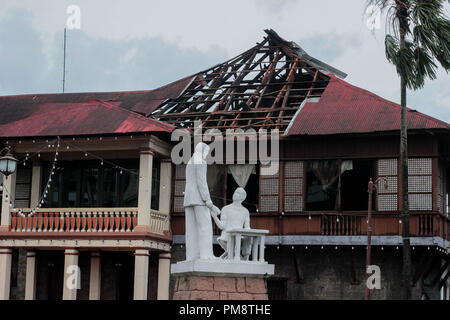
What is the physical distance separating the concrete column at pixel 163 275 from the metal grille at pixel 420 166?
7.78 meters

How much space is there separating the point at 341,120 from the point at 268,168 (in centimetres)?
263

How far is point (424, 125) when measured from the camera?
25.6m

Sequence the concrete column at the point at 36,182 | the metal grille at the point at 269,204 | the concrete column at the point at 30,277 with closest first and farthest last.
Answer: the metal grille at the point at 269,204 < the concrete column at the point at 30,277 < the concrete column at the point at 36,182

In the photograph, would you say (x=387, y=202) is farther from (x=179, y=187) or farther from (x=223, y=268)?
(x=223, y=268)

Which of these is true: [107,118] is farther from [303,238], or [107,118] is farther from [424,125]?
[424,125]

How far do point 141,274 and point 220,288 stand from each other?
9640 millimetres

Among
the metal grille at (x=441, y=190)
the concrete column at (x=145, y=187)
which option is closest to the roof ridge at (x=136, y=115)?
the concrete column at (x=145, y=187)

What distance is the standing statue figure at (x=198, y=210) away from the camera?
57.5 ft

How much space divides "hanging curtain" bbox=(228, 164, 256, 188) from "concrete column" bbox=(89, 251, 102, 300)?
4.97 metres

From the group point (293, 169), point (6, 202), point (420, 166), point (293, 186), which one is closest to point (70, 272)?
point (6, 202)

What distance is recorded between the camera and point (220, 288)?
17.0 m

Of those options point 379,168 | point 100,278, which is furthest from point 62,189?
point 379,168

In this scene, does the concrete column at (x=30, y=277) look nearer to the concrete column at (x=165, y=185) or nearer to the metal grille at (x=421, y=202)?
the concrete column at (x=165, y=185)
